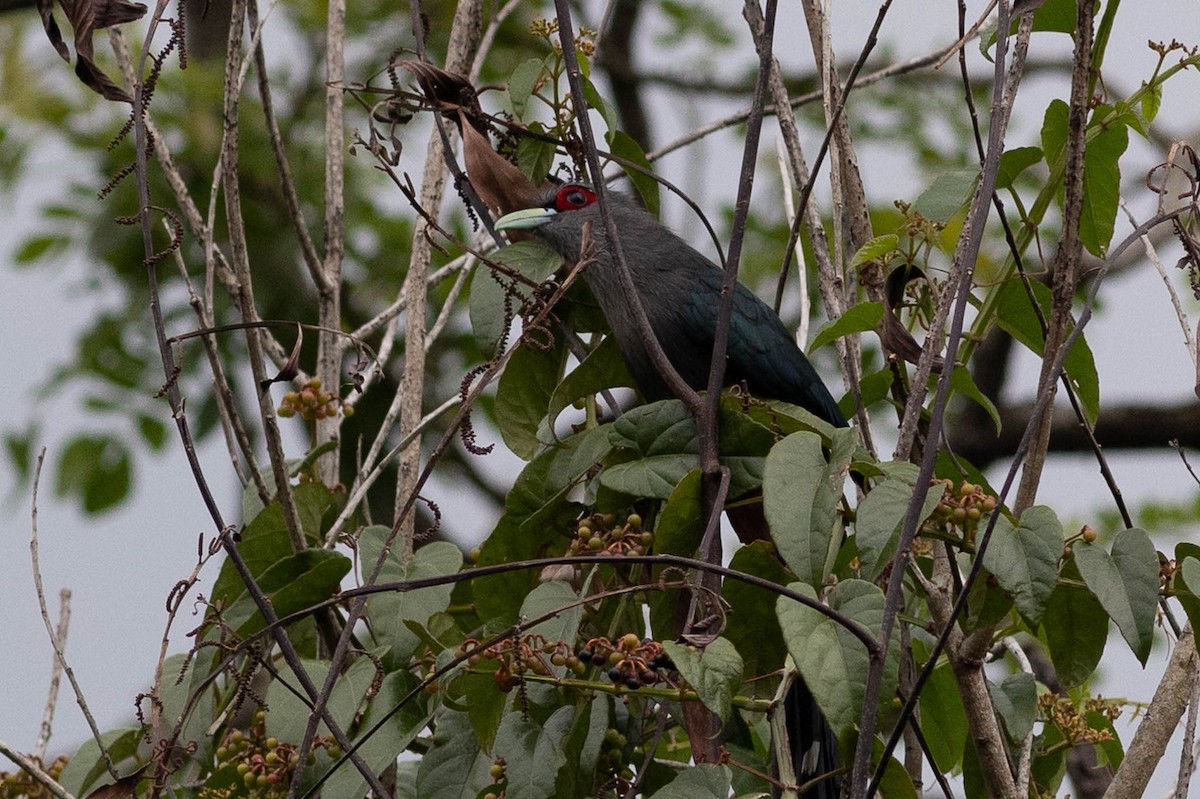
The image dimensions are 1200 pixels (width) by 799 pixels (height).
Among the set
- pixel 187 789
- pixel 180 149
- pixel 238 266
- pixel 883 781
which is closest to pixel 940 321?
pixel 883 781

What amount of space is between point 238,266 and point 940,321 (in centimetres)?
105

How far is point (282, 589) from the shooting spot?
6.45 ft

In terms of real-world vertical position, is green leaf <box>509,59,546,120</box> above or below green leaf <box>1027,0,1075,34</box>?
below

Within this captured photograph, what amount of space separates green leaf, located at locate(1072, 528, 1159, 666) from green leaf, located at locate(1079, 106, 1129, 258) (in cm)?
59

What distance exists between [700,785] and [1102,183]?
121 cm

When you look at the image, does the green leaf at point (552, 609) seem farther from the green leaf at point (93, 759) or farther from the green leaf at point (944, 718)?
the green leaf at point (93, 759)

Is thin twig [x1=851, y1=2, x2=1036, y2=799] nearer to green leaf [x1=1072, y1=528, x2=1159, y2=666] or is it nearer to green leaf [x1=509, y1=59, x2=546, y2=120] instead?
green leaf [x1=1072, y1=528, x2=1159, y2=666]

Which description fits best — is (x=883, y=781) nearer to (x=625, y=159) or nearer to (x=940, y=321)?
(x=940, y=321)

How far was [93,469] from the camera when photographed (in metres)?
5.45

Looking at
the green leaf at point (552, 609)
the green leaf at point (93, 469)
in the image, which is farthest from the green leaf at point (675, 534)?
the green leaf at point (93, 469)

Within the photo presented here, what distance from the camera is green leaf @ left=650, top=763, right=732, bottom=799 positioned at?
5.02ft

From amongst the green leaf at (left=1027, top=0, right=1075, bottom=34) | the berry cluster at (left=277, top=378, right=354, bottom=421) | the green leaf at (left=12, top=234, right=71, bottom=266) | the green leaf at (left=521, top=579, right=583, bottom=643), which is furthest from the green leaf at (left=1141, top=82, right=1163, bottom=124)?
the green leaf at (left=12, top=234, right=71, bottom=266)

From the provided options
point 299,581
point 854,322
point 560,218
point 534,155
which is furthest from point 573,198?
point 299,581

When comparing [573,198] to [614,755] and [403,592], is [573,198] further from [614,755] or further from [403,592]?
[614,755]
